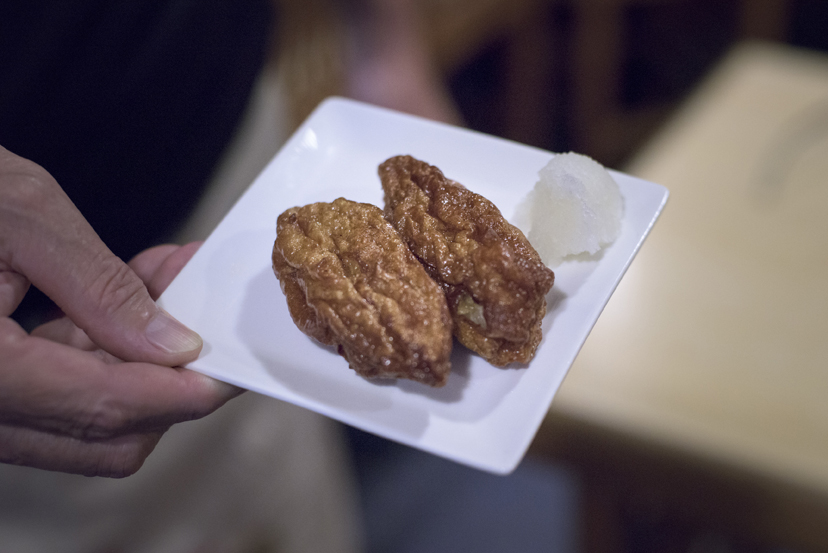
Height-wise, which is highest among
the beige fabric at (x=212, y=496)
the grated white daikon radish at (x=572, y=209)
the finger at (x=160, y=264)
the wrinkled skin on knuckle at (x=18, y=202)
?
the wrinkled skin on knuckle at (x=18, y=202)

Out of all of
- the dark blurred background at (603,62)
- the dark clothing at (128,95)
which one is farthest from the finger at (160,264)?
the dark blurred background at (603,62)

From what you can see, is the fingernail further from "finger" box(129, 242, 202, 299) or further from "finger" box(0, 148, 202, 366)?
"finger" box(129, 242, 202, 299)

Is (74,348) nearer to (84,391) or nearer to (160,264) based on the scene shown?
(84,391)

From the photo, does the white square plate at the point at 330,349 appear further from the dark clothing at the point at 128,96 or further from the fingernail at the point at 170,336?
the dark clothing at the point at 128,96

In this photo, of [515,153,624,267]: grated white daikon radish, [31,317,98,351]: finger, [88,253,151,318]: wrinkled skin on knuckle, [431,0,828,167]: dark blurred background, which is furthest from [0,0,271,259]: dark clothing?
[431,0,828,167]: dark blurred background

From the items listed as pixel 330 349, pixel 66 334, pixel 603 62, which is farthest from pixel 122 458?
pixel 603 62

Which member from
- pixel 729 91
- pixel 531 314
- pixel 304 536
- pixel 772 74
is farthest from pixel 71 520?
pixel 772 74

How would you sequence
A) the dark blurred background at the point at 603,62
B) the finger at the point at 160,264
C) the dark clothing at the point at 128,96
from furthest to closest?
the dark blurred background at the point at 603,62, the dark clothing at the point at 128,96, the finger at the point at 160,264
